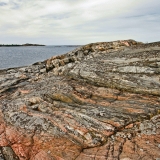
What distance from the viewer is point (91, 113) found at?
37.7ft

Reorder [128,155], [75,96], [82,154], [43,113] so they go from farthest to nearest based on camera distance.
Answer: [75,96]
[43,113]
[82,154]
[128,155]

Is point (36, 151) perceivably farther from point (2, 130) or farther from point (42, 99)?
point (42, 99)

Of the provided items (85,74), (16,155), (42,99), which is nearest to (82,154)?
(16,155)

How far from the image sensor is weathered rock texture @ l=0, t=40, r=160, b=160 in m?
9.50

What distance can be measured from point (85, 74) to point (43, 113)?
4.92 metres

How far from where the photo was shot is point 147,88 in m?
12.7

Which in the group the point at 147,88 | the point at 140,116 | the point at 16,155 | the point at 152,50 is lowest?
the point at 16,155

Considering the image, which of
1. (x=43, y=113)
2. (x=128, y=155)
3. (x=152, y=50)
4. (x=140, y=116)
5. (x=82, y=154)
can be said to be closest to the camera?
(x=128, y=155)

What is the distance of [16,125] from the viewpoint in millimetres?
11500

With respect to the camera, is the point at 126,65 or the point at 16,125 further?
the point at 126,65

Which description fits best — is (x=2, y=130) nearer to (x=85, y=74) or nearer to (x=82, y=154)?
(x=82, y=154)

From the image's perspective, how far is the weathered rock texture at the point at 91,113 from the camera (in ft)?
31.2

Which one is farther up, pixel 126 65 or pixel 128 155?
pixel 126 65

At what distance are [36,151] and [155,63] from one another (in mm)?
9607
